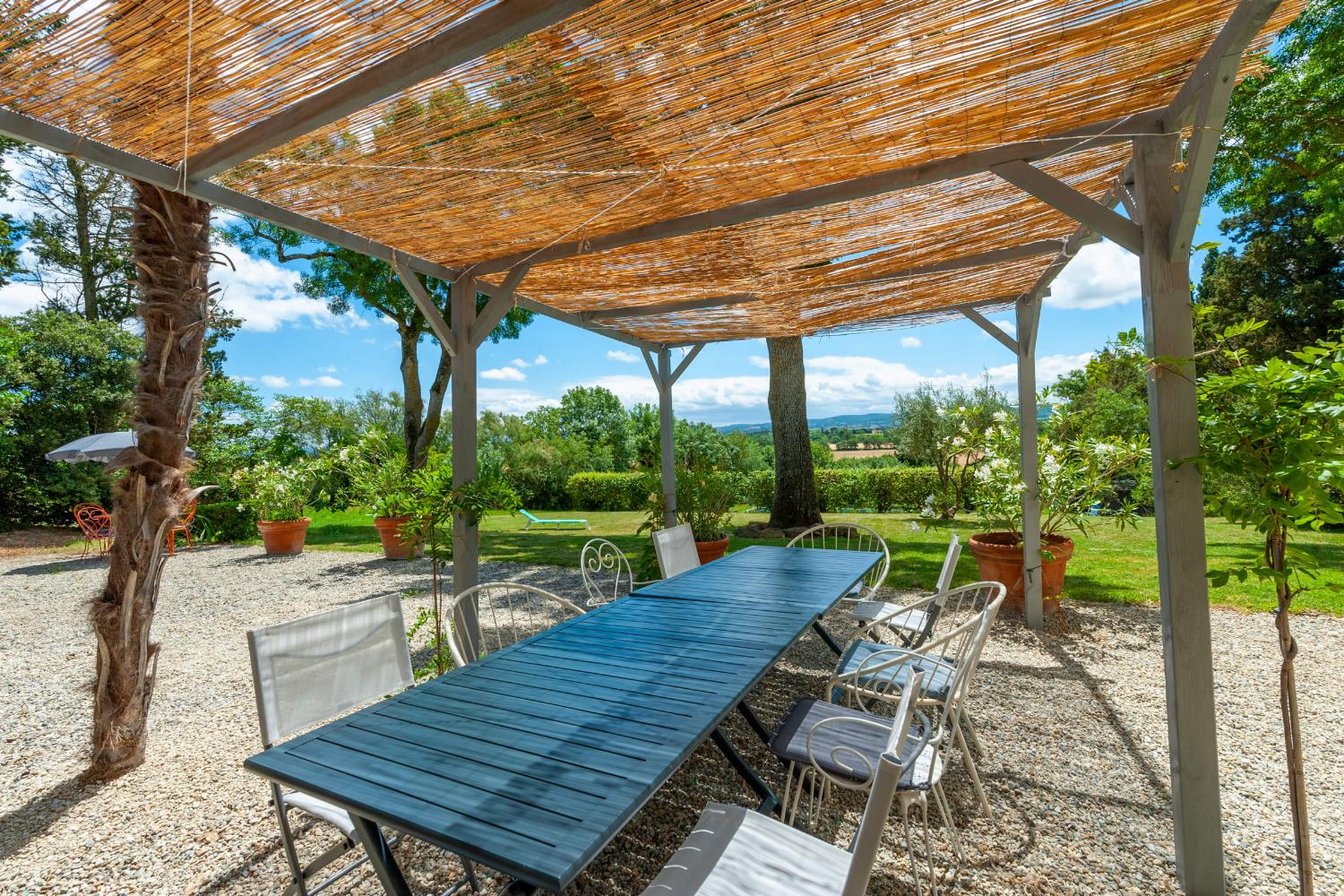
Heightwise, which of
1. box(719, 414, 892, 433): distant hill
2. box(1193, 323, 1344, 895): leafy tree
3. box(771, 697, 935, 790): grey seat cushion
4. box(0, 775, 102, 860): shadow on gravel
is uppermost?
box(719, 414, 892, 433): distant hill

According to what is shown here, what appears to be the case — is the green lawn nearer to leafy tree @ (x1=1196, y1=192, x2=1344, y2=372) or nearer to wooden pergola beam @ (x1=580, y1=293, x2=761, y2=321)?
wooden pergola beam @ (x1=580, y1=293, x2=761, y2=321)

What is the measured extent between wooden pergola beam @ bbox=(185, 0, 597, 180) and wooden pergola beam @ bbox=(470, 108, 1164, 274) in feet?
4.91

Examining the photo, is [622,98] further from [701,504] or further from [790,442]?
[790,442]

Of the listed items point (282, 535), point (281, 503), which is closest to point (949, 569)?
point (282, 535)

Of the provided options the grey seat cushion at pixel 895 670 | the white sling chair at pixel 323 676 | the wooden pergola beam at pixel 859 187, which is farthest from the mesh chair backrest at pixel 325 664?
the wooden pergola beam at pixel 859 187

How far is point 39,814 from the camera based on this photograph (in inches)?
92.2

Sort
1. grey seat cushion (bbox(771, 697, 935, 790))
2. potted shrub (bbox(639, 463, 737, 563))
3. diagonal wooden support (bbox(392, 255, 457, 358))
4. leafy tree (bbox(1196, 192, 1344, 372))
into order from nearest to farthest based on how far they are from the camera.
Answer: grey seat cushion (bbox(771, 697, 935, 790)) → diagonal wooden support (bbox(392, 255, 457, 358)) → potted shrub (bbox(639, 463, 737, 563)) → leafy tree (bbox(1196, 192, 1344, 372))

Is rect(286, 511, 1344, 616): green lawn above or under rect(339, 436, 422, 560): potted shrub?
under

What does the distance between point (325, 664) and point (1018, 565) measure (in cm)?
465

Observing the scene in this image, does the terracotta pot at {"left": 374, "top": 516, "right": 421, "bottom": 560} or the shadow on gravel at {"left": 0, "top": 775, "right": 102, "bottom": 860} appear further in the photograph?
the terracotta pot at {"left": 374, "top": 516, "right": 421, "bottom": 560}

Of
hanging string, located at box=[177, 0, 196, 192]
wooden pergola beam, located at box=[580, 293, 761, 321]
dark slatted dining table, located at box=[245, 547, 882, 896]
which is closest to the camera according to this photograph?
dark slatted dining table, located at box=[245, 547, 882, 896]

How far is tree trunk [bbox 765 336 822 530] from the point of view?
8422 mm

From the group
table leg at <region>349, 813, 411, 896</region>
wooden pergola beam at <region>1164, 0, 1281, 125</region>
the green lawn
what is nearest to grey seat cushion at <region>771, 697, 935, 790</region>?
table leg at <region>349, 813, 411, 896</region>

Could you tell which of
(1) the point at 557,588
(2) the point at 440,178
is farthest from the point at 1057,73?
(1) the point at 557,588
